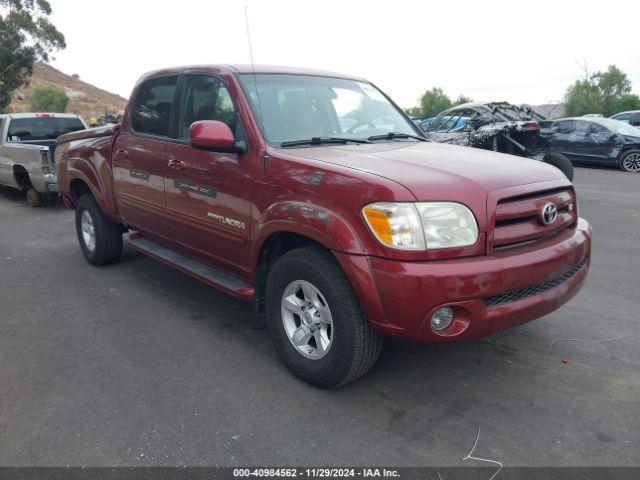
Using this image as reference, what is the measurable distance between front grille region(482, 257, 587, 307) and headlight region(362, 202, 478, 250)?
0.33 meters

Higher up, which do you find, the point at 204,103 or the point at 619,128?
the point at 204,103

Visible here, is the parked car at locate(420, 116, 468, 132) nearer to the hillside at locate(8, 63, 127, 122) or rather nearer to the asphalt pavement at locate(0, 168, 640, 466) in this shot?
the asphalt pavement at locate(0, 168, 640, 466)

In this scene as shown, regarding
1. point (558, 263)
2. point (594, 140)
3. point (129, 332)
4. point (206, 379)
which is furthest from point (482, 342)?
point (594, 140)

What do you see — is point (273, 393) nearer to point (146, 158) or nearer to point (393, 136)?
point (393, 136)

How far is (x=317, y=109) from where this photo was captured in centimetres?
394

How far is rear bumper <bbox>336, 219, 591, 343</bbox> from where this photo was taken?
2.63 m

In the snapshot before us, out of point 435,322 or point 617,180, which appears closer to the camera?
point 435,322

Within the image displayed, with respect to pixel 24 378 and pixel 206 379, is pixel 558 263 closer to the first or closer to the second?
pixel 206 379

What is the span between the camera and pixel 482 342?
12.5 feet

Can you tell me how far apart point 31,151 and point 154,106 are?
19.2ft

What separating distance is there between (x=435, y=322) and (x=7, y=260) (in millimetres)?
5571

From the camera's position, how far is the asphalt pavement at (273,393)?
265 cm

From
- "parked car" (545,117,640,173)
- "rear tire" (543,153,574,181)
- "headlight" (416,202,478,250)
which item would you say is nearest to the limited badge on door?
"headlight" (416,202,478,250)

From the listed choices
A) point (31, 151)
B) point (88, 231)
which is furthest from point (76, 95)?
point (88, 231)
